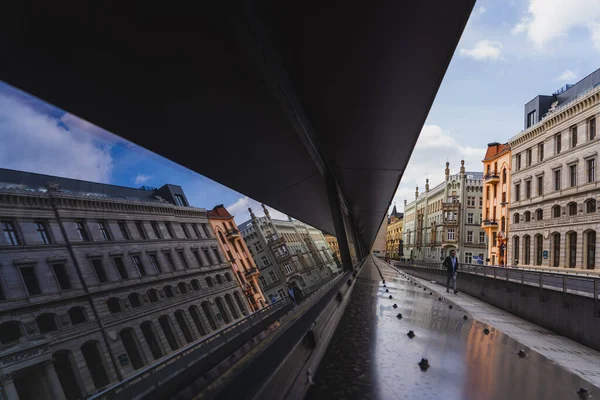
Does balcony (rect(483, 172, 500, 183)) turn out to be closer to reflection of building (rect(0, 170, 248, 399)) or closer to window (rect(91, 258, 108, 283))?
reflection of building (rect(0, 170, 248, 399))

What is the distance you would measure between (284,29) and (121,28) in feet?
2.64

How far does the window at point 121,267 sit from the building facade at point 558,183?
34905 mm

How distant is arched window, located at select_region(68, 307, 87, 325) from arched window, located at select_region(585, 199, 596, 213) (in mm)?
35934

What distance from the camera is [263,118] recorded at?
8.89 feet

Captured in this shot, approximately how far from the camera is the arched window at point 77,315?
40.6 inches

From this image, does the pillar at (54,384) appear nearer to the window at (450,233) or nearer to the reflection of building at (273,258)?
the reflection of building at (273,258)

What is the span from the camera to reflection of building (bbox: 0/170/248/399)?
895 mm

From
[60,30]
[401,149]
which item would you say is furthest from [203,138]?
[401,149]

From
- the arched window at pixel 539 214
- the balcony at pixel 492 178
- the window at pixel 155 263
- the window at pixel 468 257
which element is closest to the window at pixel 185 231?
the window at pixel 155 263

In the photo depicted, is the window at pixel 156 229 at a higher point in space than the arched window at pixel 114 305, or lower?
higher

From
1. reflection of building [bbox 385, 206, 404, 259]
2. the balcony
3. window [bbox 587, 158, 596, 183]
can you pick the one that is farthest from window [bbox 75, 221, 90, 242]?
reflection of building [bbox 385, 206, 404, 259]

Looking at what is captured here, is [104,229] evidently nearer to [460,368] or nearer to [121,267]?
[121,267]

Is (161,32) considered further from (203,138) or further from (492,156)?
(492,156)

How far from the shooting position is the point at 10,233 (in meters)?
0.94
